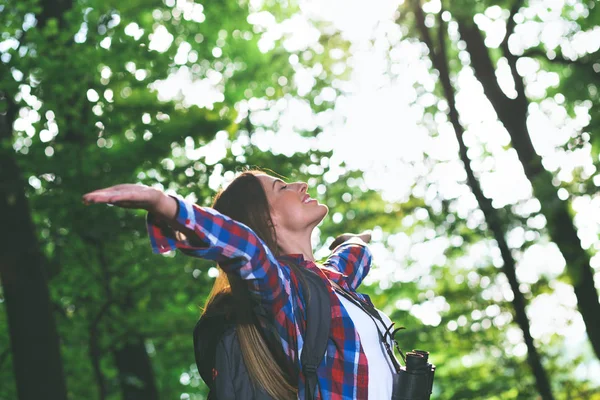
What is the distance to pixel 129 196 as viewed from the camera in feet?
5.83

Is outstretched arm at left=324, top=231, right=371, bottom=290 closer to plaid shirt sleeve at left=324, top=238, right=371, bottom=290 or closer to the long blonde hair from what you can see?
plaid shirt sleeve at left=324, top=238, right=371, bottom=290

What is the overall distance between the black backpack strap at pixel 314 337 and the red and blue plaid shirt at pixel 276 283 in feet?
0.10

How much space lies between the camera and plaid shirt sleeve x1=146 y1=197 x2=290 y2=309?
197 centimetres

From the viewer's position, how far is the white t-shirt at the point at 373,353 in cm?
242

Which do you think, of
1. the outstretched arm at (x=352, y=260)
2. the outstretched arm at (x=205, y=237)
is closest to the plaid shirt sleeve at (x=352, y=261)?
the outstretched arm at (x=352, y=260)

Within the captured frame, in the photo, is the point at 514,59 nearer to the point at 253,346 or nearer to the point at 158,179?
the point at 158,179

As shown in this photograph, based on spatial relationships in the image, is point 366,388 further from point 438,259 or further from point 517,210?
point 438,259

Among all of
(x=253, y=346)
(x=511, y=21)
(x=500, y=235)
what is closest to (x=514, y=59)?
(x=511, y=21)

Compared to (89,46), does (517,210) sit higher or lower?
lower

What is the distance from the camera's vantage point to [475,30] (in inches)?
366

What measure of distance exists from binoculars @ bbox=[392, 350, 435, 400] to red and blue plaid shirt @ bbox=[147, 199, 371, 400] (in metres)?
0.13

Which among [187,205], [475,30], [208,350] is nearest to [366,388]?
[208,350]

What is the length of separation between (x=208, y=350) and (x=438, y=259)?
29.6 ft

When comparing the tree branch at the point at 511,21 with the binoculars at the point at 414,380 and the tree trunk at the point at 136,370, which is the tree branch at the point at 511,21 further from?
the binoculars at the point at 414,380
